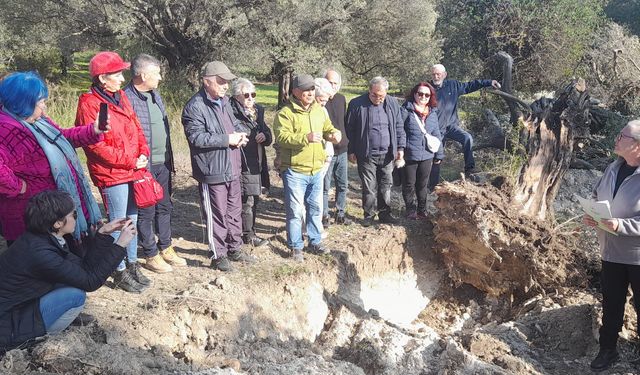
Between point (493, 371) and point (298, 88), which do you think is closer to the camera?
point (493, 371)

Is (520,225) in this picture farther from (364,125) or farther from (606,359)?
(364,125)

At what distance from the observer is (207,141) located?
4.93 m

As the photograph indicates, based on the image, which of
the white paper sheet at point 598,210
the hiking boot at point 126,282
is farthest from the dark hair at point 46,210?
the white paper sheet at point 598,210

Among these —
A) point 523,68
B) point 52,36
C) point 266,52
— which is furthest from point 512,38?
point 52,36

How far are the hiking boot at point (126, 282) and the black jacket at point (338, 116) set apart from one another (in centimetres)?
277

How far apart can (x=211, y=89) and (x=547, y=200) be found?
13.8 ft

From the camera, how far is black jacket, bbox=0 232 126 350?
3430 mm

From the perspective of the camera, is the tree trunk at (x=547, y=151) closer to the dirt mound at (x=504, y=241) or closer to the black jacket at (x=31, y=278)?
the dirt mound at (x=504, y=241)

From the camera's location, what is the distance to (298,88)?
529 cm

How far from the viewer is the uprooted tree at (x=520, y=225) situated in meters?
5.96

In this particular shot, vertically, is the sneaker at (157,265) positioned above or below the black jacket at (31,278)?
below

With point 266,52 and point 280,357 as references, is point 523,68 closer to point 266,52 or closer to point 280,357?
point 266,52

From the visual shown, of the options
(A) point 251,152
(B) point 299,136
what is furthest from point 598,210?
(A) point 251,152

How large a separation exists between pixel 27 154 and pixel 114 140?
0.73 metres
